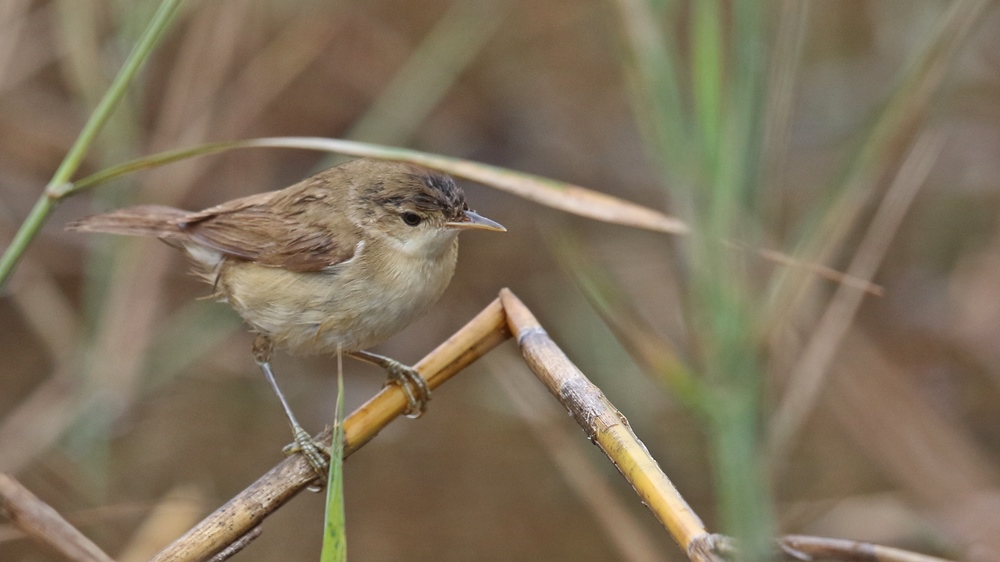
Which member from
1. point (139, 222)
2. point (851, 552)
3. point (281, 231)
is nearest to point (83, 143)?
point (281, 231)

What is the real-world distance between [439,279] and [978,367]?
3.32 metres

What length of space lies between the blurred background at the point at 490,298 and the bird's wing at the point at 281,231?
2.57 ft

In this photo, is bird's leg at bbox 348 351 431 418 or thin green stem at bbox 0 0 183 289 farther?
bird's leg at bbox 348 351 431 418

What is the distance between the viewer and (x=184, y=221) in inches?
132

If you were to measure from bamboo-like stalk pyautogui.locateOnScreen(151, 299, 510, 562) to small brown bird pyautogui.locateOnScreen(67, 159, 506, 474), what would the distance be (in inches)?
10.9

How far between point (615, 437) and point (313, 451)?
1034 millimetres

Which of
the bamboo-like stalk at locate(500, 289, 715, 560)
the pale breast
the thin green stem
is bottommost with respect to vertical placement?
the bamboo-like stalk at locate(500, 289, 715, 560)

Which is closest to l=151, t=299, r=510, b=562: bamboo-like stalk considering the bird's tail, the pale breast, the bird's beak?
the pale breast

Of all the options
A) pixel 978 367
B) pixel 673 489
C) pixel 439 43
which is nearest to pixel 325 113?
pixel 439 43

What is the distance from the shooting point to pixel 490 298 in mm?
6105

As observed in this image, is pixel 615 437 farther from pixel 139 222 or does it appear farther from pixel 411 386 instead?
pixel 139 222

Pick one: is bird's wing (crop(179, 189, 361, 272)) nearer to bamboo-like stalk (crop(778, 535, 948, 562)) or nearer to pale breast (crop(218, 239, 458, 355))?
pale breast (crop(218, 239, 458, 355))

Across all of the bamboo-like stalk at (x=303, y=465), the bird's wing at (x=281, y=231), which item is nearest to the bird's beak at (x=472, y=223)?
the bird's wing at (x=281, y=231)

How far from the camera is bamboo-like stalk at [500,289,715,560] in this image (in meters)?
1.75
